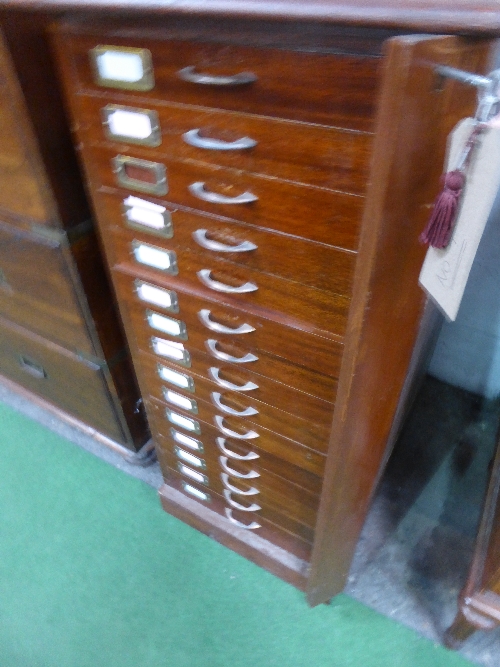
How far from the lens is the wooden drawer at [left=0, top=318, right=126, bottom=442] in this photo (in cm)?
105

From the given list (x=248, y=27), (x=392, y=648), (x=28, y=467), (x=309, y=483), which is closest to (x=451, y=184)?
(x=248, y=27)

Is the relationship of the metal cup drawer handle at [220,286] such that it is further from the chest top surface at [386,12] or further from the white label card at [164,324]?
the chest top surface at [386,12]

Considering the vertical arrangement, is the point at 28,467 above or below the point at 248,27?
below

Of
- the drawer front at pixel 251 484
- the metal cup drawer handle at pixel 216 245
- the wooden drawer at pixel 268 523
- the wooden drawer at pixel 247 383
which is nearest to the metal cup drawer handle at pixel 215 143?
the metal cup drawer handle at pixel 216 245

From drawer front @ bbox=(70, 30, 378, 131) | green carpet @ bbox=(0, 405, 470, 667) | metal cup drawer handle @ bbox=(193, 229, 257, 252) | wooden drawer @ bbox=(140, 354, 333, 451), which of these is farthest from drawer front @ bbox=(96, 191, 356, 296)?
green carpet @ bbox=(0, 405, 470, 667)

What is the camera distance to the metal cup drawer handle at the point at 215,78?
0.43 metres

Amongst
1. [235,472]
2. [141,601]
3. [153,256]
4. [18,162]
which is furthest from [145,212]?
[141,601]

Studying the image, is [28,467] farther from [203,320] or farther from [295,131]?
[295,131]

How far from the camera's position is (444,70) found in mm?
370

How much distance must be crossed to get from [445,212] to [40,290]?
77cm

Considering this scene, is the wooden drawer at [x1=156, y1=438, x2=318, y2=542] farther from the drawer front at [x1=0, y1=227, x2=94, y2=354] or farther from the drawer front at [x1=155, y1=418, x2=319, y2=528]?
the drawer front at [x1=0, y1=227, x2=94, y2=354]

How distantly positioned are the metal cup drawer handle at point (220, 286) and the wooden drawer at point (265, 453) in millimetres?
271

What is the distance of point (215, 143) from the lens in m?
0.47

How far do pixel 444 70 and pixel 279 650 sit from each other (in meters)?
1.01
